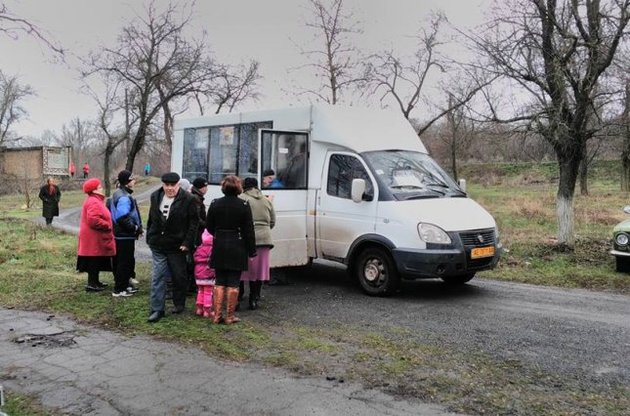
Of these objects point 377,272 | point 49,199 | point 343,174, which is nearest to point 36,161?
point 49,199

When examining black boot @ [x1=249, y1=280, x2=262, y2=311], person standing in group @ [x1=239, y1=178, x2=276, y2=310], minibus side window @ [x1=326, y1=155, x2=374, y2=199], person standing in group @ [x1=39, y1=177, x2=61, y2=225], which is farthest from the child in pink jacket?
person standing in group @ [x1=39, y1=177, x2=61, y2=225]

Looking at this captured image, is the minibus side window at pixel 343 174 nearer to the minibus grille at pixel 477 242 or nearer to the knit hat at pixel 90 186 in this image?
the minibus grille at pixel 477 242

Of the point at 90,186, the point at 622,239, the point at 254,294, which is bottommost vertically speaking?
the point at 254,294

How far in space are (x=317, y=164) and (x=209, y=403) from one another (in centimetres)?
524

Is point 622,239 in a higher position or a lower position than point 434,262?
higher

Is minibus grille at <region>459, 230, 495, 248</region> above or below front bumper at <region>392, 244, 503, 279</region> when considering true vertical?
above

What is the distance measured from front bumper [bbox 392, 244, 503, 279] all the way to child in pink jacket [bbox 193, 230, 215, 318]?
2588 mm

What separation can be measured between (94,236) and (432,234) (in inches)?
189

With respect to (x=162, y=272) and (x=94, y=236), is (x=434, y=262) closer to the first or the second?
(x=162, y=272)

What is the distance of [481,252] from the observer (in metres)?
7.87

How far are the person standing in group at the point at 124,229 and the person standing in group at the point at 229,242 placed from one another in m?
1.75

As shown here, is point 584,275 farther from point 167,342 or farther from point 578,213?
point 578,213

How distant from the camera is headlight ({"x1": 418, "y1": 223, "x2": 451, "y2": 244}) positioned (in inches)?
300

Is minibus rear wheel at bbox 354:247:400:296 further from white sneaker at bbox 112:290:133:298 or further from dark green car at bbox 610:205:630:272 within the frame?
dark green car at bbox 610:205:630:272
